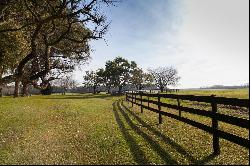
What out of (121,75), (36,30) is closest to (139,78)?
(121,75)

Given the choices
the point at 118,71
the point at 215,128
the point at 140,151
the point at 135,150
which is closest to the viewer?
the point at 215,128

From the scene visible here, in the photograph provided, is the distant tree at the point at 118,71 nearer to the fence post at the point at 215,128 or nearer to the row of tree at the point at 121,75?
the row of tree at the point at 121,75

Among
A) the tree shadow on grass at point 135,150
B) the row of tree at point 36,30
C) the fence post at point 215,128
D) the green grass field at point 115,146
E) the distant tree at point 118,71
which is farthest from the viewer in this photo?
the distant tree at point 118,71

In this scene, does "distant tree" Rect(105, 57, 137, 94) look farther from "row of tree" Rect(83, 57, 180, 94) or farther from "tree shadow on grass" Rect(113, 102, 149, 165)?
"tree shadow on grass" Rect(113, 102, 149, 165)

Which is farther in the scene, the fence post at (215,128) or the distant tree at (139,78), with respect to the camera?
the distant tree at (139,78)

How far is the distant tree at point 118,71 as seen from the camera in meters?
112

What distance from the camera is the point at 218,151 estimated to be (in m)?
9.48

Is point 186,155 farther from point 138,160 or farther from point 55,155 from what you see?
point 55,155

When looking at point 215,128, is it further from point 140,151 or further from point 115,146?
point 115,146

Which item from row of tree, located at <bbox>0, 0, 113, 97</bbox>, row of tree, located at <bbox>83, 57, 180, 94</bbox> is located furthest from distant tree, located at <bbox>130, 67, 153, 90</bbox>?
row of tree, located at <bbox>0, 0, 113, 97</bbox>

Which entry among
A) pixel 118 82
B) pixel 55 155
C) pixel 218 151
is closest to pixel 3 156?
pixel 55 155

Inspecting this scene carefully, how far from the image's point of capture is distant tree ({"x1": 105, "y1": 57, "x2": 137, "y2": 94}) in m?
112

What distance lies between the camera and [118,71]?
11181cm

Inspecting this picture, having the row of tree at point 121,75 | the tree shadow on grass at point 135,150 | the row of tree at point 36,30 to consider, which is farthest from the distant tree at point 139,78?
the tree shadow on grass at point 135,150
